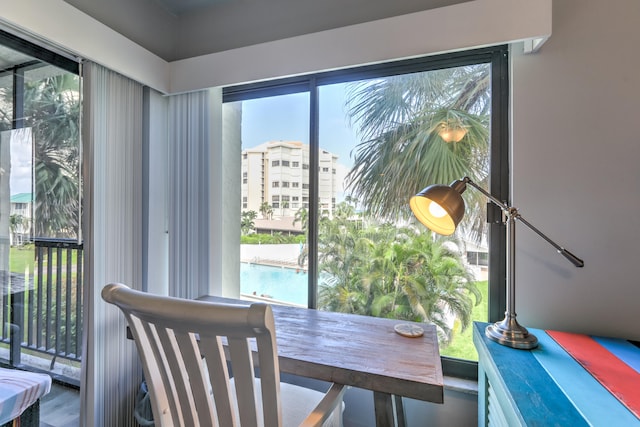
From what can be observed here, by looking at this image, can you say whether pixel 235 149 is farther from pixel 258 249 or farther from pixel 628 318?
pixel 628 318

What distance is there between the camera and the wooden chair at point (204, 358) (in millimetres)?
610

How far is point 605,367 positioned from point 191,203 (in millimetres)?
1982

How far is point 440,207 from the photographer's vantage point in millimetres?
1061

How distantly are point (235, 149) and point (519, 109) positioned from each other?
1.58 metres

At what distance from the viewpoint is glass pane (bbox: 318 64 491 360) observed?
1414 mm

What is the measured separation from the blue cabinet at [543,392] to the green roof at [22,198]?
2.01 metres

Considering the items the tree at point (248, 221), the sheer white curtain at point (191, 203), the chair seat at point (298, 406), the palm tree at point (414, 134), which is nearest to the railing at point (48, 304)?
the sheer white curtain at point (191, 203)

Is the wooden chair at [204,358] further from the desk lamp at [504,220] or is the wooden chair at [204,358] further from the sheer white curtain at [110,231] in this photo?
the sheer white curtain at [110,231]

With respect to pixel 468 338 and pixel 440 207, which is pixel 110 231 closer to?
pixel 440 207

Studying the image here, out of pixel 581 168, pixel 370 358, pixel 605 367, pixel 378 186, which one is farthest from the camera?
pixel 378 186

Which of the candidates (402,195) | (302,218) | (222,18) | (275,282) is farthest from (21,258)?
(402,195)

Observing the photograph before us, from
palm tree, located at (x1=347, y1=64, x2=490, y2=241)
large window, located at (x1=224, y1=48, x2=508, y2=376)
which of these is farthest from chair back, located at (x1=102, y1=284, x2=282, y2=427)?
palm tree, located at (x1=347, y1=64, x2=490, y2=241)

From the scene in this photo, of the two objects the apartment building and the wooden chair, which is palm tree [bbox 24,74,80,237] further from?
the wooden chair

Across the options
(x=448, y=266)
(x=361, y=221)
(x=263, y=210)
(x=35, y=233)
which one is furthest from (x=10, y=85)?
(x=448, y=266)
